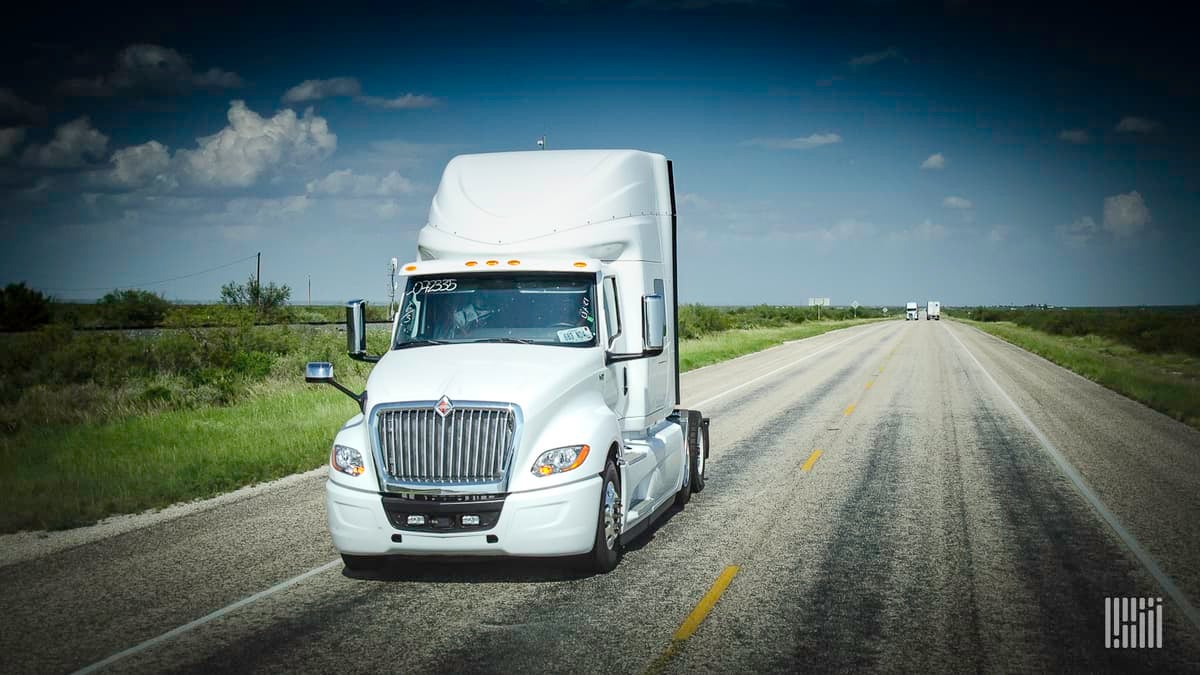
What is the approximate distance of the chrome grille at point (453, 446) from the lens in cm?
702

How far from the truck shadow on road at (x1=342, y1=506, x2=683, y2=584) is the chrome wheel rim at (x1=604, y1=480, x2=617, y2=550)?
10.6 inches

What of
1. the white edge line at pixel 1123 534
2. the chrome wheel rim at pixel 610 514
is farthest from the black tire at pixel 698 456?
the white edge line at pixel 1123 534

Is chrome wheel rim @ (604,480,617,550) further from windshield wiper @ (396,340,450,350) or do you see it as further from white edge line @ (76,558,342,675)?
white edge line @ (76,558,342,675)

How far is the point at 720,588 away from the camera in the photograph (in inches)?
286

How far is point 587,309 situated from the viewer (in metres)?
8.39

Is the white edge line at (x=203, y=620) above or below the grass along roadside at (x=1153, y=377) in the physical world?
above

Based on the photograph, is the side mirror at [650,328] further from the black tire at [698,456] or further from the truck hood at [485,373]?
the black tire at [698,456]

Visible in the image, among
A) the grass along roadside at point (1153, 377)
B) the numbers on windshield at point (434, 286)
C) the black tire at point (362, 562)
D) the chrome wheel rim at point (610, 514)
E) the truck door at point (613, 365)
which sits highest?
the numbers on windshield at point (434, 286)

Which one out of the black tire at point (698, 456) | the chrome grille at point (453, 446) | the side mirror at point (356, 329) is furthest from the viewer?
the black tire at point (698, 456)

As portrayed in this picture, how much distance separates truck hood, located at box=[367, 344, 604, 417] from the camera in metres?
7.17

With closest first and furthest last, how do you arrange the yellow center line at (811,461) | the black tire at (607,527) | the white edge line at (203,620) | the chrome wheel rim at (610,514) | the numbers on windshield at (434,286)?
the white edge line at (203,620) → the black tire at (607,527) → the chrome wheel rim at (610,514) → the numbers on windshield at (434,286) → the yellow center line at (811,461)

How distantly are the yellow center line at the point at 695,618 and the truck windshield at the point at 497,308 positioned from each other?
2.20m

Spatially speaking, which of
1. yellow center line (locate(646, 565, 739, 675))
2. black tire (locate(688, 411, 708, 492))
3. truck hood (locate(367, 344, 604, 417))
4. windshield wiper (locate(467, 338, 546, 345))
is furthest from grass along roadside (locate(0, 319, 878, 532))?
yellow center line (locate(646, 565, 739, 675))

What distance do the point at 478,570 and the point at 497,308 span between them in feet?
7.23
